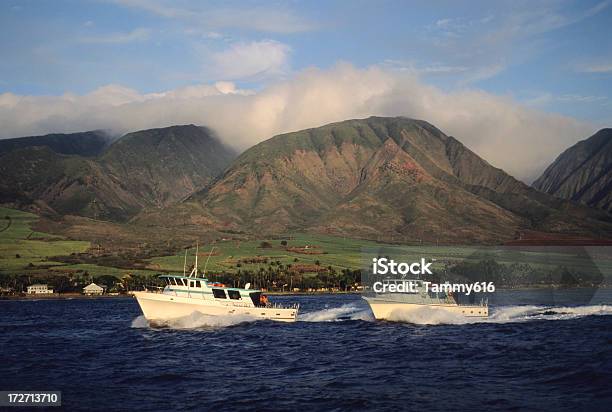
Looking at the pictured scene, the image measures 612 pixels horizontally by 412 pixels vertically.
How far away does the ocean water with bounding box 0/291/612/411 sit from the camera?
44750 mm

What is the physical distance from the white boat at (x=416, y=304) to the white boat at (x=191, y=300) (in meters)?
19.0

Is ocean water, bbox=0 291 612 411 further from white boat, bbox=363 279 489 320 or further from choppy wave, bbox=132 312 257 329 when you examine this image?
white boat, bbox=363 279 489 320

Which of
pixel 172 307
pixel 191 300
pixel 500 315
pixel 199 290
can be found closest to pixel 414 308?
pixel 500 315

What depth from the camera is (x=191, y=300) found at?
298 ft

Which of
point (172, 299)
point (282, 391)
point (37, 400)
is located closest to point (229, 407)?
point (282, 391)

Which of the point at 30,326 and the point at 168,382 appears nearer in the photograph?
the point at 168,382

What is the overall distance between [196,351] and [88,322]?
47.8m

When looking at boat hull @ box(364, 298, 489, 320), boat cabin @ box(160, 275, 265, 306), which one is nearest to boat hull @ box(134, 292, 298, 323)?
boat cabin @ box(160, 275, 265, 306)

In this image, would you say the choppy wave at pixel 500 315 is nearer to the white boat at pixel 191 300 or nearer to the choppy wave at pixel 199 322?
the white boat at pixel 191 300

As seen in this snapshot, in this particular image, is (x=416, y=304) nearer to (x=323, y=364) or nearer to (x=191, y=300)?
(x=191, y=300)

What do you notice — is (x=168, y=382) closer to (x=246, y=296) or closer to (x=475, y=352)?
(x=475, y=352)

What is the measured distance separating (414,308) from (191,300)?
32207 millimetres

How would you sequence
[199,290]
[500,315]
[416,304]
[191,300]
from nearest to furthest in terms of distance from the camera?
[191,300], [199,290], [416,304], [500,315]

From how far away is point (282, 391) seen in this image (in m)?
48.0
